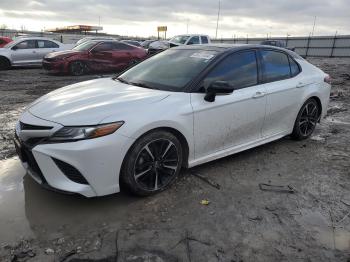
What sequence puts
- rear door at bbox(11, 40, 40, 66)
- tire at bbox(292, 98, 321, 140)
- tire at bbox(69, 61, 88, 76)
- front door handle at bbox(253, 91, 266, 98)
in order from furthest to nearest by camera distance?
rear door at bbox(11, 40, 40, 66) → tire at bbox(69, 61, 88, 76) → tire at bbox(292, 98, 321, 140) → front door handle at bbox(253, 91, 266, 98)

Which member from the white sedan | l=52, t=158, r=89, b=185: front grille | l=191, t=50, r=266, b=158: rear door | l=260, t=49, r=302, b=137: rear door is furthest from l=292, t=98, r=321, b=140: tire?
the white sedan

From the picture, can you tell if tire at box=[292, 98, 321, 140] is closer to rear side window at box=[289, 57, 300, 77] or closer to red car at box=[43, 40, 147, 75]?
rear side window at box=[289, 57, 300, 77]

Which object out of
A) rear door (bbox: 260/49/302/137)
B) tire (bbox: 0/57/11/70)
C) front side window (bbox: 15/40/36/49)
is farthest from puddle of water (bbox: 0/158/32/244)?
front side window (bbox: 15/40/36/49)

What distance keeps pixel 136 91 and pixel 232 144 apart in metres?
1.42

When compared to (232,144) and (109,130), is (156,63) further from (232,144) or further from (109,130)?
(109,130)

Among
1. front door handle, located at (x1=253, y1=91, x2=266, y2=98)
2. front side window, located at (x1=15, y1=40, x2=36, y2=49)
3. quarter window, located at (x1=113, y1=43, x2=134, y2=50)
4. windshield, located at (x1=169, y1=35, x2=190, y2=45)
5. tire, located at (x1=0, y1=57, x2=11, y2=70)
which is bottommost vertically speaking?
tire, located at (x1=0, y1=57, x2=11, y2=70)

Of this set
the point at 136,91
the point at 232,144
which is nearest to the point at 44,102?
the point at 136,91

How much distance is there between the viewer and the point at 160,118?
12.5ft

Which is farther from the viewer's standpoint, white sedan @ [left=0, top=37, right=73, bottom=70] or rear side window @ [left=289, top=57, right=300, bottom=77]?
white sedan @ [left=0, top=37, right=73, bottom=70]

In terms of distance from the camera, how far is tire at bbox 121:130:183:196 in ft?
12.2

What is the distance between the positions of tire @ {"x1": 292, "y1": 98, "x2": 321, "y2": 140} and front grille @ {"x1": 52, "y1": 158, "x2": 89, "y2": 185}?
3.67 m

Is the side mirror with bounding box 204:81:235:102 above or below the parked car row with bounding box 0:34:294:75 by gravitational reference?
above

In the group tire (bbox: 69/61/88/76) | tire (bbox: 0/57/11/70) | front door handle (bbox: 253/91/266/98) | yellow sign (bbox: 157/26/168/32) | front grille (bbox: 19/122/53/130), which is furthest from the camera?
yellow sign (bbox: 157/26/168/32)

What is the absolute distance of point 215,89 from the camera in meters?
4.16
